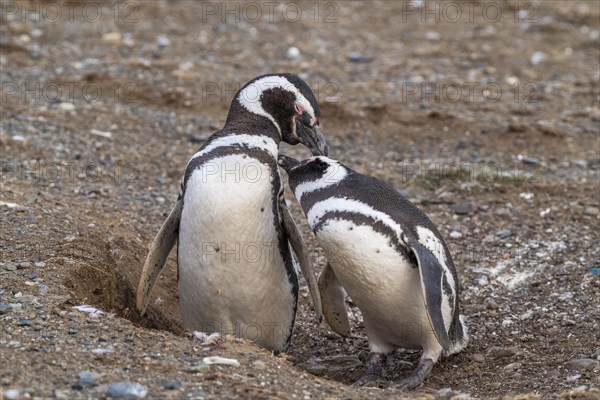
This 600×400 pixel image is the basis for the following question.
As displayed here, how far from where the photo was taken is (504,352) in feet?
15.3

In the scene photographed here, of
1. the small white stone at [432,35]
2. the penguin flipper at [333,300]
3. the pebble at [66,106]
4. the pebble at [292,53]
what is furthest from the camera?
the small white stone at [432,35]

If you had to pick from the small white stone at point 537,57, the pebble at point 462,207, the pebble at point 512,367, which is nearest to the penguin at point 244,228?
the pebble at point 512,367

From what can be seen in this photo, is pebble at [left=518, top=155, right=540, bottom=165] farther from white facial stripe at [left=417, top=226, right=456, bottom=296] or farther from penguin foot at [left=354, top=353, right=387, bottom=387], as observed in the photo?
penguin foot at [left=354, top=353, right=387, bottom=387]

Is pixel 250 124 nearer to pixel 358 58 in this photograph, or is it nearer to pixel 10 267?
pixel 10 267

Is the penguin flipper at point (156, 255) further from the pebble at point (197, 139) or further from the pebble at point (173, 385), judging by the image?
the pebble at point (197, 139)

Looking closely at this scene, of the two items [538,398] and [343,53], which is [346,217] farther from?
[343,53]

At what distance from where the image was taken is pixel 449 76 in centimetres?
877

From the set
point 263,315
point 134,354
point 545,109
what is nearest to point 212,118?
point 545,109

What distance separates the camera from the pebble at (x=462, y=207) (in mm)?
6296

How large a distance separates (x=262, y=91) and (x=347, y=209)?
718 millimetres

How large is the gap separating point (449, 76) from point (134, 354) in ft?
18.8

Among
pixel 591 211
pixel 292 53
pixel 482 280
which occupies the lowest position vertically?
pixel 482 280

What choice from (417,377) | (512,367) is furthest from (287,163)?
(512,367)

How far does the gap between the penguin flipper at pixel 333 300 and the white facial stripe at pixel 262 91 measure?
85 centimetres
